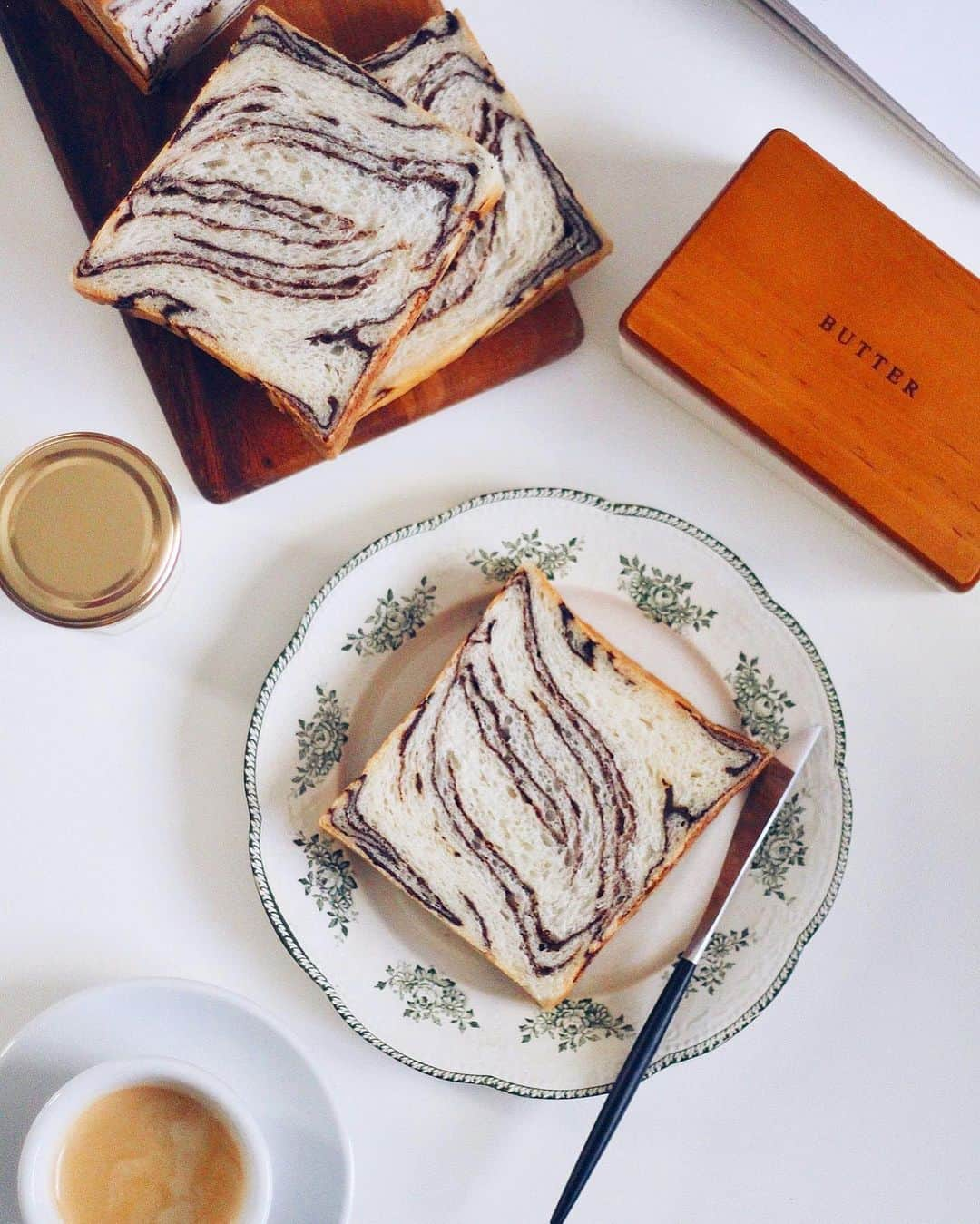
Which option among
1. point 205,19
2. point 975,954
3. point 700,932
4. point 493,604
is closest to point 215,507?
point 493,604

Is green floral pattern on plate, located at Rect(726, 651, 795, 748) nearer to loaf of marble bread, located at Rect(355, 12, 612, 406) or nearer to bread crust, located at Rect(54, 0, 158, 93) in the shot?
loaf of marble bread, located at Rect(355, 12, 612, 406)

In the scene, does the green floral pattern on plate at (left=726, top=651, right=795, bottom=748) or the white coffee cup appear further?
the green floral pattern on plate at (left=726, top=651, right=795, bottom=748)

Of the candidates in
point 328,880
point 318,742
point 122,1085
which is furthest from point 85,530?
point 122,1085

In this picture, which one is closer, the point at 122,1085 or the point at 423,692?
the point at 122,1085

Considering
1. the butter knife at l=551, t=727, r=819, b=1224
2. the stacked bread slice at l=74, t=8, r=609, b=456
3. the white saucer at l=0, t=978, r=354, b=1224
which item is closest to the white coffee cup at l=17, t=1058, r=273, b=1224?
the white saucer at l=0, t=978, r=354, b=1224

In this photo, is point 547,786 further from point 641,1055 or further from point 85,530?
point 85,530

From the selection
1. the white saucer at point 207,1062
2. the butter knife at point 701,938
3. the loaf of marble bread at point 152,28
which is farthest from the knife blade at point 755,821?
the loaf of marble bread at point 152,28

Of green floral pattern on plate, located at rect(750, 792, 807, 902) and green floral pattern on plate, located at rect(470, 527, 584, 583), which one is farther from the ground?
green floral pattern on plate, located at rect(470, 527, 584, 583)
